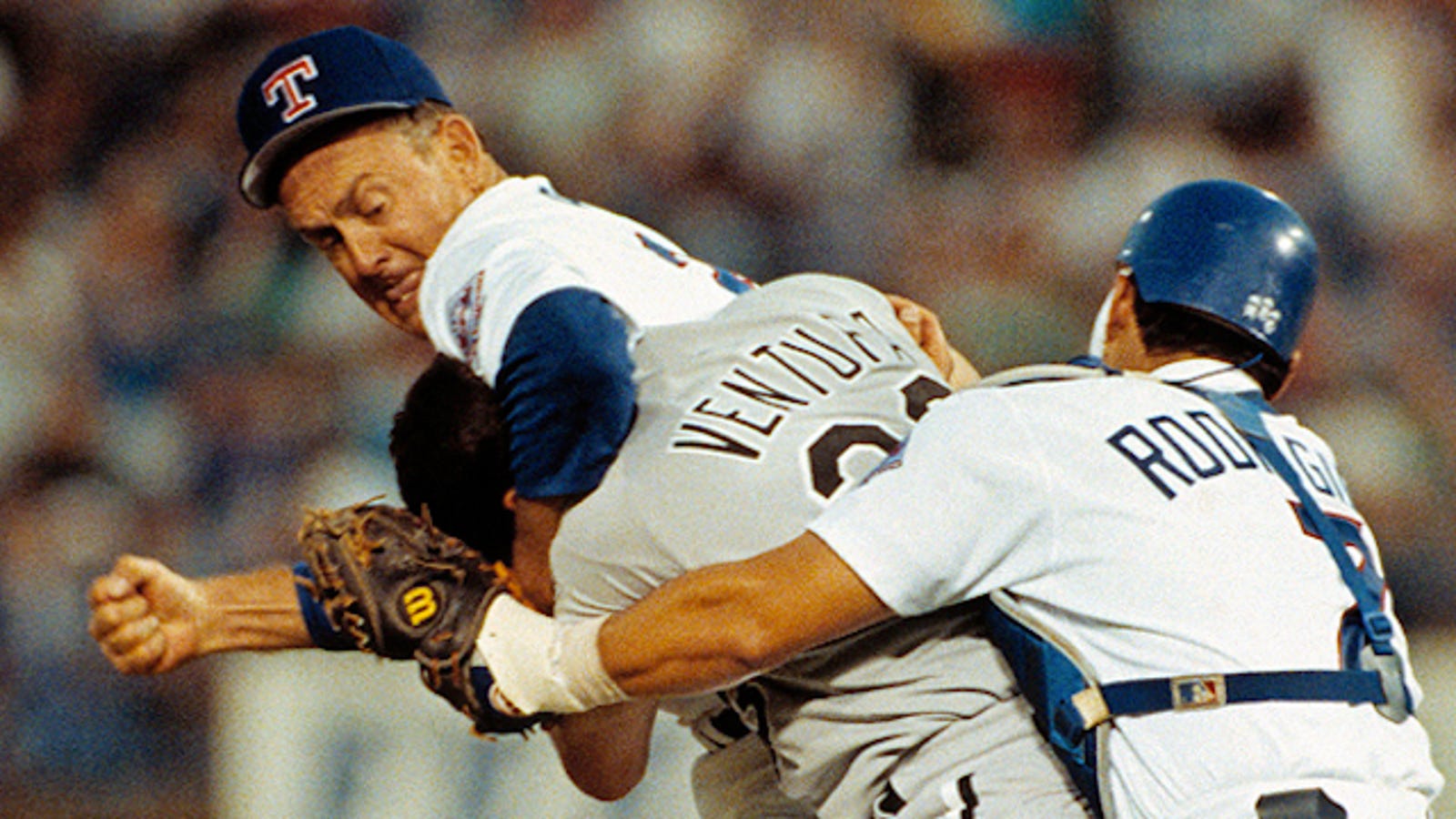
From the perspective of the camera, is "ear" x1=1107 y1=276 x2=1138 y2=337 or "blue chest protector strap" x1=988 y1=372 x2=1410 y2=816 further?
"ear" x1=1107 y1=276 x2=1138 y2=337

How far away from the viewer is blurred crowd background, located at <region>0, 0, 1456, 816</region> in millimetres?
4891

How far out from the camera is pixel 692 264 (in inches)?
109

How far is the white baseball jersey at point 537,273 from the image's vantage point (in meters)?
2.44

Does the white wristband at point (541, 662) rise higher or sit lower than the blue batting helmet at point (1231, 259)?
lower

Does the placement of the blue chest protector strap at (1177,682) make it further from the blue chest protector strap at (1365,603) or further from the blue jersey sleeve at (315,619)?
the blue jersey sleeve at (315,619)

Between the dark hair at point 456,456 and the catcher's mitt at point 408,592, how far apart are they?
133 millimetres

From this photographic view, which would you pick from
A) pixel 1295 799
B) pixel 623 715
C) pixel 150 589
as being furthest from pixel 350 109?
pixel 1295 799

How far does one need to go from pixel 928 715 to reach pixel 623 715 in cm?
73

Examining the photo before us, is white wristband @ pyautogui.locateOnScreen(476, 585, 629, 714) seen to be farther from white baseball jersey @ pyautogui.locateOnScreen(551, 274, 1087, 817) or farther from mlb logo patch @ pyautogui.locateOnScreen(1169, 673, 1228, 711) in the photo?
mlb logo patch @ pyautogui.locateOnScreen(1169, 673, 1228, 711)

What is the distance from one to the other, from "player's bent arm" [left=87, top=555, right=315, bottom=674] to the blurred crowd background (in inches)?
86.8

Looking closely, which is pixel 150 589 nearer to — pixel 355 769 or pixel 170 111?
pixel 355 769

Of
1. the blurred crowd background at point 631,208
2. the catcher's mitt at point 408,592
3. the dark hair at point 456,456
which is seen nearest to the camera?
the catcher's mitt at point 408,592

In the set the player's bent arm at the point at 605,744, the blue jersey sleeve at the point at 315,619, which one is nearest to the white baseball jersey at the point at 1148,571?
the player's bent arm at the point at 605,744

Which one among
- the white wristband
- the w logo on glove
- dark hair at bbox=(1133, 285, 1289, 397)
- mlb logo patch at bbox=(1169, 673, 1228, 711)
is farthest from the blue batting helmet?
the w logo on glove
